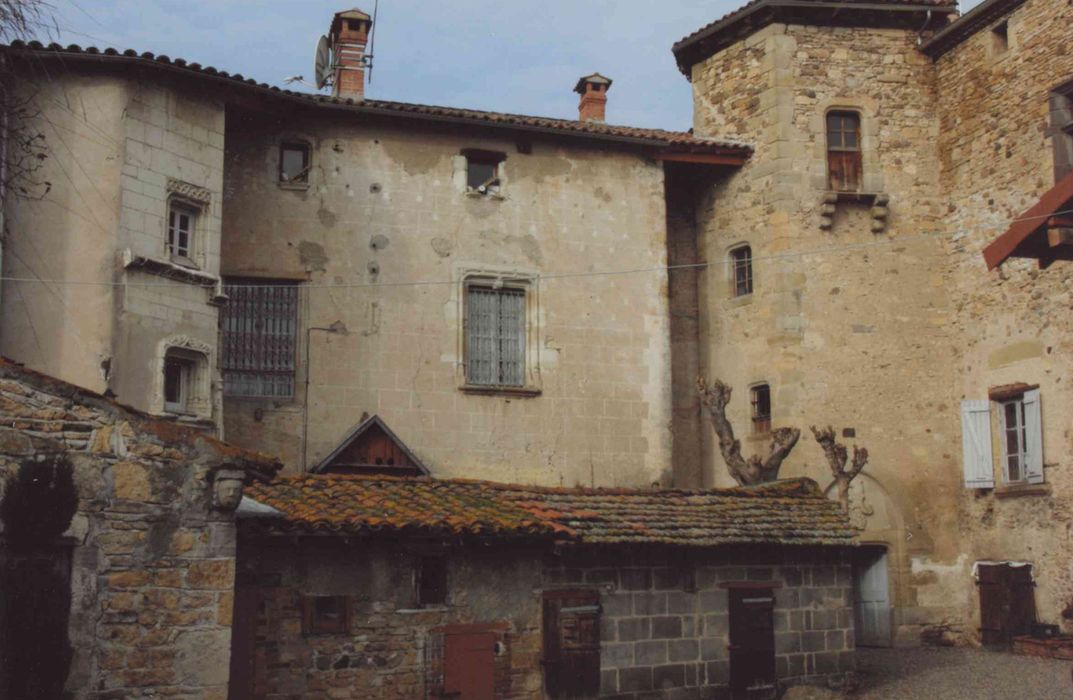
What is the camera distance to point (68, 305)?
1681cm

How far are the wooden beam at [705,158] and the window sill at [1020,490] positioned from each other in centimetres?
686

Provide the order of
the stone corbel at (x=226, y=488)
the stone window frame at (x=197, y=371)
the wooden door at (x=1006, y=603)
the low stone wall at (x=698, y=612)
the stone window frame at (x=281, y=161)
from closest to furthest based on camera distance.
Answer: the stone corbel at (x=226, y=488) < the low stone wall at (x=698, y=612) < the stone window frame at (x=197, y=371) < the wooden door at (x=1006, y=603) < the stone window frame at (x=281, y=161)

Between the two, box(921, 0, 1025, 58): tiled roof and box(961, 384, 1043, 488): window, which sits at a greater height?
box(921, 0, 1025, 58): tiled roof

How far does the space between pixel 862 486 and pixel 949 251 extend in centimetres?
428

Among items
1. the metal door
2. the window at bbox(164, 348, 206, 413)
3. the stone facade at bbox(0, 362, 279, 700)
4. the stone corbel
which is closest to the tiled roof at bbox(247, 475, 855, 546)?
the stone corbel

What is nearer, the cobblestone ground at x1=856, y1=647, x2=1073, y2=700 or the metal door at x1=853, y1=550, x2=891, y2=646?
the cobblestone ground at x1=856, y1=647, x2=1073, y2=700

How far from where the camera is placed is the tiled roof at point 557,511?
12.7m

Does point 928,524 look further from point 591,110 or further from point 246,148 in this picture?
point 246,148

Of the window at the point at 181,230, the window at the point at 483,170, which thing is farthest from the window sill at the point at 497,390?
the window at the point at 181,230

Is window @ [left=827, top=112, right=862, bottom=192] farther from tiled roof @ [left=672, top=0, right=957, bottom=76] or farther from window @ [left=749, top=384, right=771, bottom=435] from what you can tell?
window @ [left=749, top=384, right=771, bottom=435]

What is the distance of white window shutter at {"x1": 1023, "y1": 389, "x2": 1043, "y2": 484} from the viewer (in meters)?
19.9

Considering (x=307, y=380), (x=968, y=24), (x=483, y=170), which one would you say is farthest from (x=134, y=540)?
(x=968, y=24)

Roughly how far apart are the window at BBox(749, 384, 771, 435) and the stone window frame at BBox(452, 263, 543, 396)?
3.71m

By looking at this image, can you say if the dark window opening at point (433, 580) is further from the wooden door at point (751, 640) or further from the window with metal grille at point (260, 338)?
the window with metal grille at point (260, 338)
